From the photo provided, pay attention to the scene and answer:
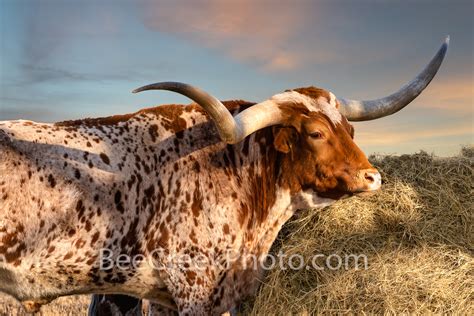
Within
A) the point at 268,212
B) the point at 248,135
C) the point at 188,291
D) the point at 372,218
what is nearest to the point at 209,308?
the point at 188,291

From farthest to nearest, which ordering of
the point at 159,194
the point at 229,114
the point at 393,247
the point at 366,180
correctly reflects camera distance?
1. the point at 393,247
2. the point at 159,194
3. the point at 366,180
4. the point at 229,114

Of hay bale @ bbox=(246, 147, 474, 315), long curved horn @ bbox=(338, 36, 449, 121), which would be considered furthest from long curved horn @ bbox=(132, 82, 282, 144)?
hay bale @ bbox=(246, 147, 474, 315)

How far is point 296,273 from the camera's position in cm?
564

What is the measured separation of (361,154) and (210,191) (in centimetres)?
126

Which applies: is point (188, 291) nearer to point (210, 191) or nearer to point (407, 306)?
point (210, 191)

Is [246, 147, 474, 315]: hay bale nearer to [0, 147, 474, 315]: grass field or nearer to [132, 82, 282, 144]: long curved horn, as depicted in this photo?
[0, 147, 474, 315]: grass field

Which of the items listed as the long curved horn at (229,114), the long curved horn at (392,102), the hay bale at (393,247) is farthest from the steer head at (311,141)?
the hay bale at (393,247)

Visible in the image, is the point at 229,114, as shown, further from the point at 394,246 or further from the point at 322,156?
the point at 394,246

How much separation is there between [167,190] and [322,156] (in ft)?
4.20

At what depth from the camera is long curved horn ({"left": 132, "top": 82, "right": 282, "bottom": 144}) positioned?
4223 mm

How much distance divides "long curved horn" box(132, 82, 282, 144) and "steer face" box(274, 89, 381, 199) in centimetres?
17

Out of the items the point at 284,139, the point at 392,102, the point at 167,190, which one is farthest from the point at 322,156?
the point at 392,102

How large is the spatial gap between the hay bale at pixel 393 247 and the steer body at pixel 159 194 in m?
0.69

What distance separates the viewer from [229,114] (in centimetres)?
445
